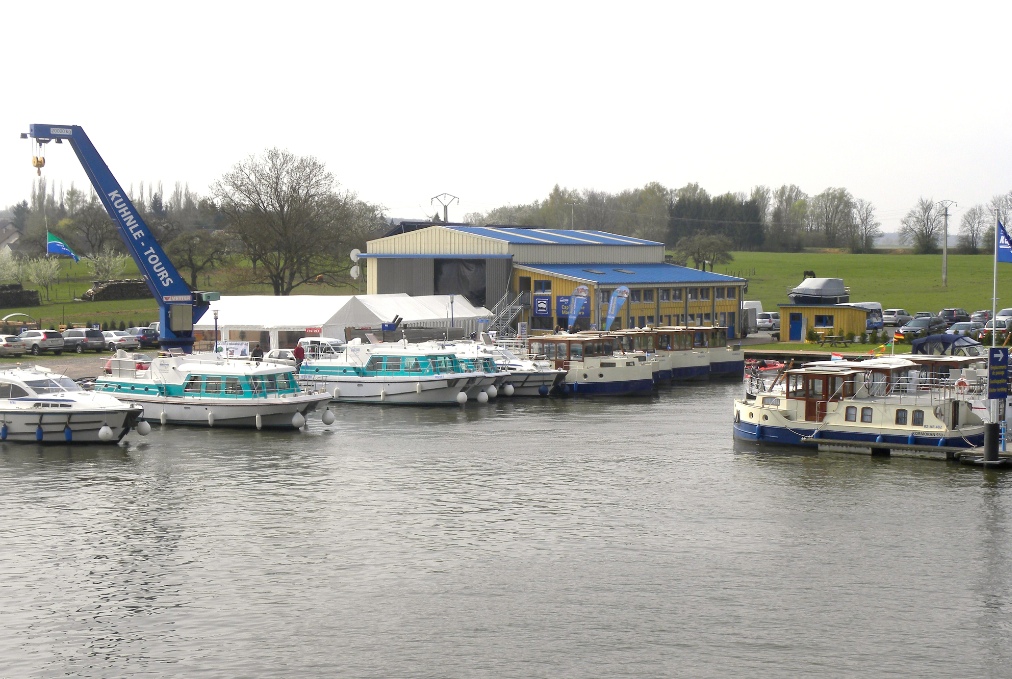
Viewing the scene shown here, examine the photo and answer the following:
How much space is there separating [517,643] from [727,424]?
28462 millimetres

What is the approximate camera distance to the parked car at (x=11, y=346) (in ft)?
230

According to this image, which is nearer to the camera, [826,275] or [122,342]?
[122,342]

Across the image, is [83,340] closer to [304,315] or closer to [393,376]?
[304,315]

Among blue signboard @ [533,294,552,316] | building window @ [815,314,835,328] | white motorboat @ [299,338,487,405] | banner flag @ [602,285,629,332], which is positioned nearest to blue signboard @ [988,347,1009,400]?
white motorboat @ [299,338,487,405]

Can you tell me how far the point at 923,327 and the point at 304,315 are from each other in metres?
40.4

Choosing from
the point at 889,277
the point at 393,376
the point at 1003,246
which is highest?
the point at 889,277

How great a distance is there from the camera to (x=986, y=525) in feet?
101

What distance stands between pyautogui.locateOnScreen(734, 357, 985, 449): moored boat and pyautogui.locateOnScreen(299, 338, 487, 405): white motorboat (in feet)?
50.3

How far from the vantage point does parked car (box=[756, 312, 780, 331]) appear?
314 ft

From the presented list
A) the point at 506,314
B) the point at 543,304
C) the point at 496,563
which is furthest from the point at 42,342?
the point at 496,563

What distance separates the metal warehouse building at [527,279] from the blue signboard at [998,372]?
39235mm

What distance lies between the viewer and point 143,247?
60.4 meters

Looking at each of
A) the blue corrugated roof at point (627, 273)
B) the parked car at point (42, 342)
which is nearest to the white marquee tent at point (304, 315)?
the parked car at point (42, 342)

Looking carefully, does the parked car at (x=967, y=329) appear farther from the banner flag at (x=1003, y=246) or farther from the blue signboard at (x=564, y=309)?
the banner flag at (x=1003, y=246)
